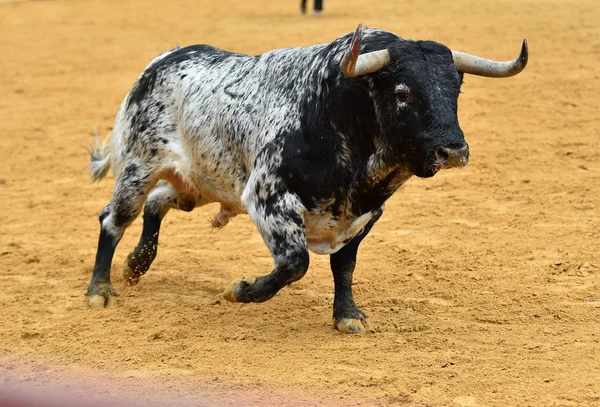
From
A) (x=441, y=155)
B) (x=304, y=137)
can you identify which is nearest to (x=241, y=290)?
(x=304, y=137)

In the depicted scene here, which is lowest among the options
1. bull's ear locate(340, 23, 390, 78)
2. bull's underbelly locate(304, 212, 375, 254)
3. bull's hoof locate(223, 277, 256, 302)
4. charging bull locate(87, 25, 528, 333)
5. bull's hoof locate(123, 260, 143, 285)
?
bull's hoof locate(123, 260, 143, 285)

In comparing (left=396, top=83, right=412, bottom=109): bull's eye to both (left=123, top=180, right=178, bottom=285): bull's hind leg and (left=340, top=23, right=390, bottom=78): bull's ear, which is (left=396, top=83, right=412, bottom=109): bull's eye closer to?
(left=340, top=23, right=390, bottom=78): bull's ear

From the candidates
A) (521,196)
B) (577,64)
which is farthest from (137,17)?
(521,196)

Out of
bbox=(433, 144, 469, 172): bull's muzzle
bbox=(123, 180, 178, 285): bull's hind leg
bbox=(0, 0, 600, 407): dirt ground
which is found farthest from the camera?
bbox=(123, 180, 178, 285): bull's hind leg

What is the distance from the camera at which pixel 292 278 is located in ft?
17.7

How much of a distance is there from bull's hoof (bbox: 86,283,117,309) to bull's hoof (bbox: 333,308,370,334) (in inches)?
64.4

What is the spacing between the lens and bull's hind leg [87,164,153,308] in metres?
6.63

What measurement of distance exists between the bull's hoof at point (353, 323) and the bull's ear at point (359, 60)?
1528 millimetres

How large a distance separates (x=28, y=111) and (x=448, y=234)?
278 inches

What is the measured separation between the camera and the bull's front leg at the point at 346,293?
5809mm

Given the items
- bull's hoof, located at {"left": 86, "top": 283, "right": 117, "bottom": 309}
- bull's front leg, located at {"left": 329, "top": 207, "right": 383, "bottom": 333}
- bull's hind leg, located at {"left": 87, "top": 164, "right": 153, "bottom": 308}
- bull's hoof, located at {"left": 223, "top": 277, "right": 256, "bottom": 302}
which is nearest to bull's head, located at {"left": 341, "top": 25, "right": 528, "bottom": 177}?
bull's front leg, located at {"left": 329, "top": 207, "right": 383, "bottom": 333}

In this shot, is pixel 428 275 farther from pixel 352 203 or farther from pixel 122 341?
pixel 122 341

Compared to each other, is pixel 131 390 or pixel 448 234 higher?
pixel 131 390

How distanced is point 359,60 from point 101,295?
8.54 feet
